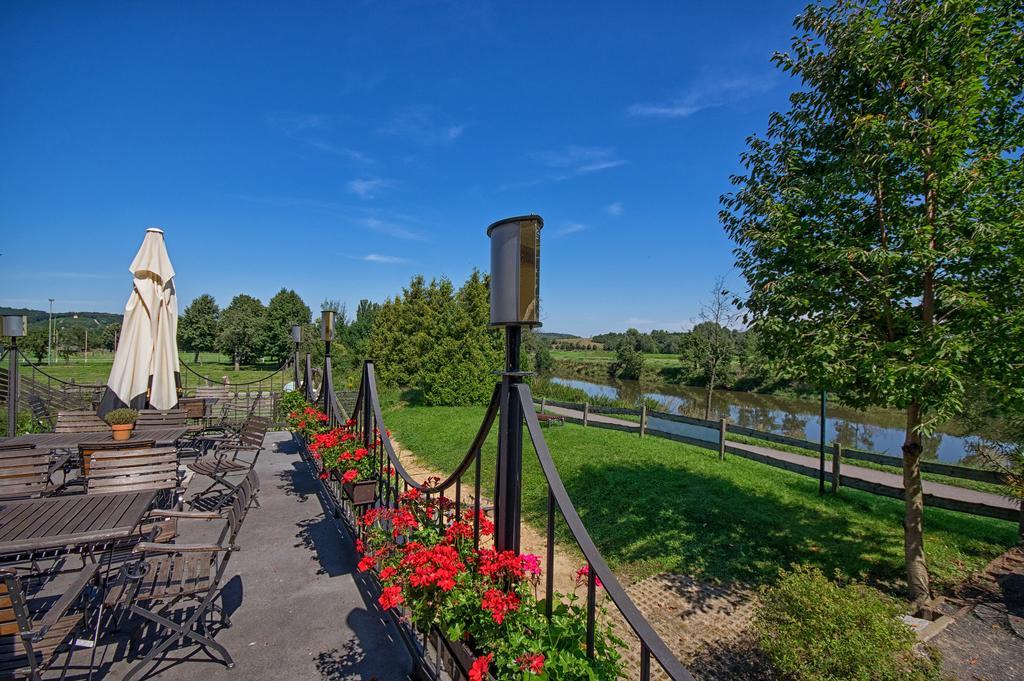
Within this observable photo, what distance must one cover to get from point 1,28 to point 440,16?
25.3 feet

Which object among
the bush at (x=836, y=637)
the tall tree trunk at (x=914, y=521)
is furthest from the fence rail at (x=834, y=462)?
the bush at (x=836, y=637)

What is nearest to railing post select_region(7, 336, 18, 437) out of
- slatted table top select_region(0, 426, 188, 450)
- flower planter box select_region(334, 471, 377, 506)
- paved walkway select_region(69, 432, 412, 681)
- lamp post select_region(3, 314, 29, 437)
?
lamp post select_region(3, 314, 29, 437)

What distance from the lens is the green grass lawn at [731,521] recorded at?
5.07 m

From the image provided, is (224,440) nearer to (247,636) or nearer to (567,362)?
(247,636)

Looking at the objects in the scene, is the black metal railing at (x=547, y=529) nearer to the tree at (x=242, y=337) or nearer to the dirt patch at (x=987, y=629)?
the dirt patch at (x=987, y=629)

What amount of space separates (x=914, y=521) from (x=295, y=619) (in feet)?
18.6

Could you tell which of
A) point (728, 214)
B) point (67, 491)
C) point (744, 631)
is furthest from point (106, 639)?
point (728, 214)

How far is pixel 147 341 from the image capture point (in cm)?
638

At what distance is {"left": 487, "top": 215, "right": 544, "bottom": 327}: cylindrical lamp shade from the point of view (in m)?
1.71

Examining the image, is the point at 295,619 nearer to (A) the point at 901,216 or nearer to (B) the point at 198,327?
(A) the point at 901,216

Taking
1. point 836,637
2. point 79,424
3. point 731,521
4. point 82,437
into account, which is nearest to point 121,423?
point 82,437

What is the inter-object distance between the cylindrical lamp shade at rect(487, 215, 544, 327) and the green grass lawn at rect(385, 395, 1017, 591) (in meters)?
4.30

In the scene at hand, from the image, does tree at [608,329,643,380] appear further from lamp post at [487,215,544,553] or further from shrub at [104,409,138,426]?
lamp post at [487,215,544,553]

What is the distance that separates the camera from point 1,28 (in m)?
7.65
